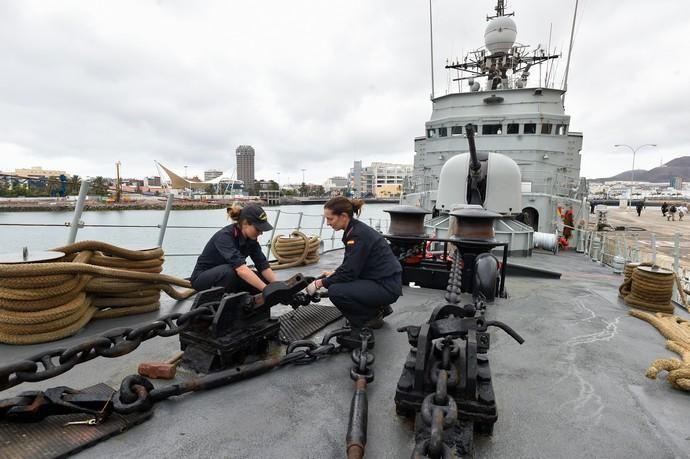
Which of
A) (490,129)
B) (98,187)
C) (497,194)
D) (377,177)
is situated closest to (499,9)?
(490,129)

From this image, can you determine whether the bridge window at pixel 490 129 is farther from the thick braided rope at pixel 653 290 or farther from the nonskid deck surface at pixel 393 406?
the nonskid deck surface at pixel 393 406

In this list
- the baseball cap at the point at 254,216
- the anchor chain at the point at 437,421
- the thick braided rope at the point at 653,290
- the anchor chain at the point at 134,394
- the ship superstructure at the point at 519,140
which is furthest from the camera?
the ship superstructure at the point at 519,140

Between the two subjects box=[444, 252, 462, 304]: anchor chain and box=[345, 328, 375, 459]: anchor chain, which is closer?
box=[345, 328, 375, 459]: anchor chain

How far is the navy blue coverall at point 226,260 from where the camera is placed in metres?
2.56

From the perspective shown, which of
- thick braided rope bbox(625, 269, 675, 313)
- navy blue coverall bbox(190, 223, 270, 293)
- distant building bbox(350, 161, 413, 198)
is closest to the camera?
navy blue coverall bbox(190, 223, 270, 293)

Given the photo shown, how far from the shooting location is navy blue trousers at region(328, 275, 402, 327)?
8.04 ft

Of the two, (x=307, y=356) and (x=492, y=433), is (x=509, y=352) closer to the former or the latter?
(x=492, y=433)

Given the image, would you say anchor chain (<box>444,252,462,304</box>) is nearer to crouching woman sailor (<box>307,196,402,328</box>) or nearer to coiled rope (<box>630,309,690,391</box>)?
crouching woman sailor (<box>307,196,402,328</box>)

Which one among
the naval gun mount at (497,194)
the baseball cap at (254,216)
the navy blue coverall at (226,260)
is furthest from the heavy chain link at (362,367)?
the naval gun mount at (497,194)

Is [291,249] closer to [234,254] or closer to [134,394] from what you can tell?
[234,254]

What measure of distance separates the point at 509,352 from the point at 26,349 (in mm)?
3238

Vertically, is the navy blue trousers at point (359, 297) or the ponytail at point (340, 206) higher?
the ponytail at point (340, 206)

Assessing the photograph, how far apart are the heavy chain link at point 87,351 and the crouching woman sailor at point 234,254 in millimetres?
576

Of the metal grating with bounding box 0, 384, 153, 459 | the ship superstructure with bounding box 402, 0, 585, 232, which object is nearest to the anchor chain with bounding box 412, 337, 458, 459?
the metal grating with bounding box 0, 384, 153, 459
